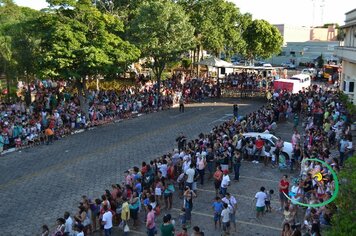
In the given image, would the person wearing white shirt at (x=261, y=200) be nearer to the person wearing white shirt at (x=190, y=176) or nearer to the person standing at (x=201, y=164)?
the person wearing white shirt at (x=190, y=176)

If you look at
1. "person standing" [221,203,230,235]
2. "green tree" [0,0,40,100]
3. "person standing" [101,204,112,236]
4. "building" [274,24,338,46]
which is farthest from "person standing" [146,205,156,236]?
"building" [274,24,338,46]

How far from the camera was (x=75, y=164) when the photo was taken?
19.1 m

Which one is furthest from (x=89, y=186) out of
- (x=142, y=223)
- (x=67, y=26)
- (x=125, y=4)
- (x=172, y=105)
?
(x=125, y=4)

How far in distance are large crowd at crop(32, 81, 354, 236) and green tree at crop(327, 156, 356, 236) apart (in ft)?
4.36

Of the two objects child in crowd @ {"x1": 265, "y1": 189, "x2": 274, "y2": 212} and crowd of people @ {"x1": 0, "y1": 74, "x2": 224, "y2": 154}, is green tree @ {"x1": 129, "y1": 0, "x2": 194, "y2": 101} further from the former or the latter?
child in crowd @ {"x1": 265, "y1": 189, "x2": 274, "y2": 212}

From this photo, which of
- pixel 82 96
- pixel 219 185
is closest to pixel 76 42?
pixel 82 96

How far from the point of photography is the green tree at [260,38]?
2255 inches

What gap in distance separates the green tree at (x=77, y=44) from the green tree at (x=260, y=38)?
34168mm

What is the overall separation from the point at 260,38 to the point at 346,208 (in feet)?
168

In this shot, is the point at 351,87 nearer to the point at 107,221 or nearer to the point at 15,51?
the point at 15,51

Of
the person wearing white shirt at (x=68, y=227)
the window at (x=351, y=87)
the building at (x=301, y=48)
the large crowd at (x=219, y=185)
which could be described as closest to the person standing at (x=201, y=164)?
the large crowd at (x=219, y=185)

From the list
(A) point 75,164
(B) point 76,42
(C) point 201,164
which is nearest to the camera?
(C) point 201,164

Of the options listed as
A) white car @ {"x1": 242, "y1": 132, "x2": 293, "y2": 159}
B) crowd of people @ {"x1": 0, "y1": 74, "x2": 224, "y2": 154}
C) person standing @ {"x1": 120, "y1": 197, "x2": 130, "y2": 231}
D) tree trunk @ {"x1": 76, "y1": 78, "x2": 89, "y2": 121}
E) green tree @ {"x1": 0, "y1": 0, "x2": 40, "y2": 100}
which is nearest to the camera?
person standing @ {"x1": 120, "y1": 197, "x2": 130, "y2": 231}

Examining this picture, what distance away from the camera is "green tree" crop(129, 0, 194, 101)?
31.1m
